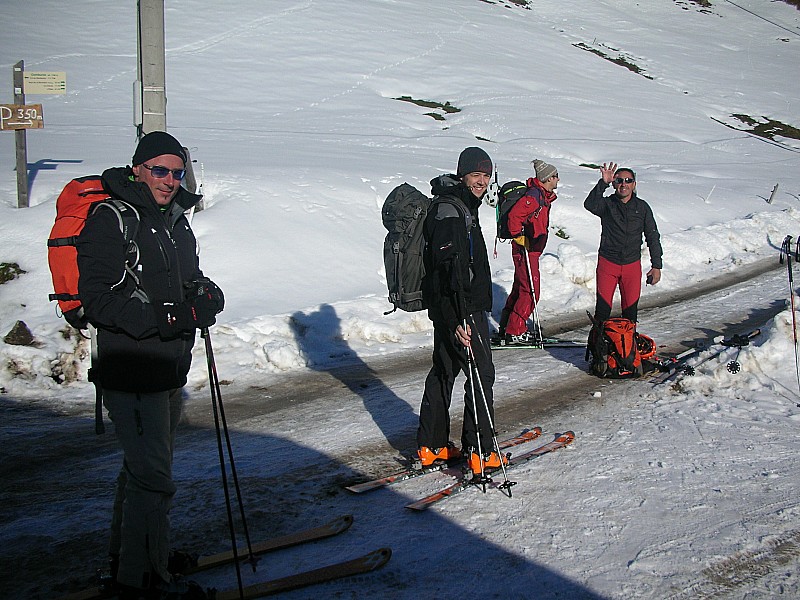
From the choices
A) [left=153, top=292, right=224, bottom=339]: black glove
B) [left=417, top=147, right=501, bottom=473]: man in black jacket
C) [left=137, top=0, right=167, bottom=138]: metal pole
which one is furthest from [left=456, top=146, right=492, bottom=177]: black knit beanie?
[left=137, top=0, right=167, bottom=138]: metal pole

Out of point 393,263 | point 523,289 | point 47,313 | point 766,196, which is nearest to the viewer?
point 393,263

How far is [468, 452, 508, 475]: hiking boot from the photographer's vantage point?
5.33 meters

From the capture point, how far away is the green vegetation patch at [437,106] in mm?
33178

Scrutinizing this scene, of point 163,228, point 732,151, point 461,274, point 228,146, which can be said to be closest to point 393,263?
point 461,274

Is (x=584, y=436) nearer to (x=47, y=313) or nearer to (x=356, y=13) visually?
(x=47, y=313)

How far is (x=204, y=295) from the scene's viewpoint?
3.60 metres

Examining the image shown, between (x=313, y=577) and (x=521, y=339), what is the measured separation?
6.20 metres

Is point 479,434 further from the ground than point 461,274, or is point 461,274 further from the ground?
point 461,274

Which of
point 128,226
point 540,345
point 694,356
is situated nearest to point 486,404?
point 128,226

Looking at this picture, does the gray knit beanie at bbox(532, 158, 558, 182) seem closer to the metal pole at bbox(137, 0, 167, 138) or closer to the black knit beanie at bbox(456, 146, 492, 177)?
the black knit beanie at bbox(456, 146, 492, 177)

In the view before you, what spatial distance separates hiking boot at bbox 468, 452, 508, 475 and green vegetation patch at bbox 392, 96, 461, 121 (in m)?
28.6

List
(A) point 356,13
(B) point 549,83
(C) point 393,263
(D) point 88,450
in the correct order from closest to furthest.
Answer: (C) point 393,263 < (D) point 88,450 < (B) point 549,83 < (A) point 356,13

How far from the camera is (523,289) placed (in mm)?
9766

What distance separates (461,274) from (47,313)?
5794 millimetres
